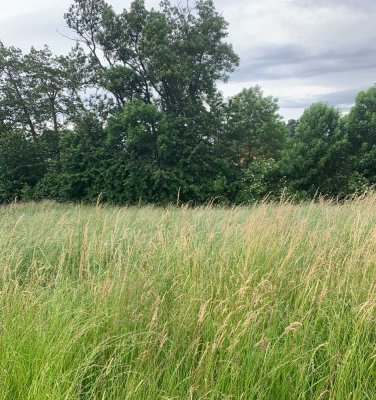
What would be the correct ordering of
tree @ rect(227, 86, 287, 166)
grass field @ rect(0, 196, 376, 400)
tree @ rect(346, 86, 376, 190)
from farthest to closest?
tree @ rect(227, 86, 287, 166) → tree @ rect(346, 86, 376, 190) → grass field @ rect(0, 196, 376, 400)

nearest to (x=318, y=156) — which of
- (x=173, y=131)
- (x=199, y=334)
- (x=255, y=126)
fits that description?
(x=255, y=126)

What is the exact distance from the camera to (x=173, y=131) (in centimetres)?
1917

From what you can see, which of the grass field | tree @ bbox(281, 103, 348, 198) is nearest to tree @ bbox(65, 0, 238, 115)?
tree @ bbox(281, 103, 348, 198)

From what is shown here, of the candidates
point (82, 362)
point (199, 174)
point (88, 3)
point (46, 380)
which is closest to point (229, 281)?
point (82, 362)

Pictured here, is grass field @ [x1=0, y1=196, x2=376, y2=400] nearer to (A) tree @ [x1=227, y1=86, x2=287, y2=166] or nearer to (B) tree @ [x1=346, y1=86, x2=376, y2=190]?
(B) tree @ [x1=346, y1=86, x2=376, y2=190]

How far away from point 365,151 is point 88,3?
19.4 m

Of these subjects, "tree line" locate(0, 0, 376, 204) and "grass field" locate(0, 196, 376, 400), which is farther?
"tree line" locate(0, 0, 376, 204)

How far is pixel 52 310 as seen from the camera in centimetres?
247

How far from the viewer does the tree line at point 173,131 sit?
1866cm

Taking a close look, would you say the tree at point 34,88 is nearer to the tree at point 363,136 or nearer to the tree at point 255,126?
the tree at point 255,126

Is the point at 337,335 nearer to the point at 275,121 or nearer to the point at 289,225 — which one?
the point at 289,225

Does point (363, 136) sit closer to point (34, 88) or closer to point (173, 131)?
point (173, 131)

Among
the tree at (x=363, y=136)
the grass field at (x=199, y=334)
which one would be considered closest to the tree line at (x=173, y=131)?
the tree at (x=363, y=136)

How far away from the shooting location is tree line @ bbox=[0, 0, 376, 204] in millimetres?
18656
